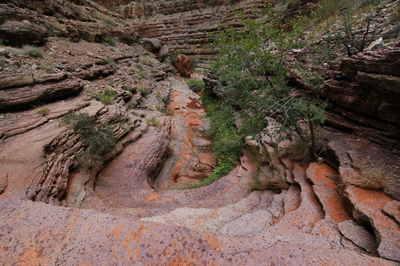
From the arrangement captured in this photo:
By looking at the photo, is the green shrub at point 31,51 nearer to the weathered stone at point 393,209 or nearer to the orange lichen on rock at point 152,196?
the orange lichen on rock at point 152,196

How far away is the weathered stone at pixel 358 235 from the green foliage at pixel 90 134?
19.8 ft

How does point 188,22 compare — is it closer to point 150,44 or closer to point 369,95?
point 150,44

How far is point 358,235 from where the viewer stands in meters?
2.20

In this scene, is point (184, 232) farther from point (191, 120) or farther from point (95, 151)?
point (191, 120)

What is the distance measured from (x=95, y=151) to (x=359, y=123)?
25.2 feet

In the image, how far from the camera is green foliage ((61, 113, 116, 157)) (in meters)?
5.33

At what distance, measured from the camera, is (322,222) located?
→ 2.51m

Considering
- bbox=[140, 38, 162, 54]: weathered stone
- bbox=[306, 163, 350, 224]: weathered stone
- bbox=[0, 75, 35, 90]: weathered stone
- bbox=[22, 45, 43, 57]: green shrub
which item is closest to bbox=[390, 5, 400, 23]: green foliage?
bbox=[306, 163, 350, 224]: weathered stone

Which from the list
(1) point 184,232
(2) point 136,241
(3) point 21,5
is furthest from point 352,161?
(3) point 21,5

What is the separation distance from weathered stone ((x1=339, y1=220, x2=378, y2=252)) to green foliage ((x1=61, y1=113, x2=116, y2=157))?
6022 mm

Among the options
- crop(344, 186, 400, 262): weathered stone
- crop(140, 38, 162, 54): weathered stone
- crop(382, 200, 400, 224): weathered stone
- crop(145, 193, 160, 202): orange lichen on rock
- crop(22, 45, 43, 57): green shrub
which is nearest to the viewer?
crop(344, 186, 400, 262): weathered stone

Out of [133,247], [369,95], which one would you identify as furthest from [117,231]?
[369,95]

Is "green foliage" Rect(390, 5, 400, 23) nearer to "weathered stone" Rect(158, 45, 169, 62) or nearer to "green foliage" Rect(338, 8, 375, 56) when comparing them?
"green foliage" Rect(338, 8, 375, 56)

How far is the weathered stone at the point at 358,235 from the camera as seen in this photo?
6.69 feet
